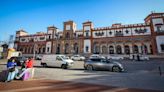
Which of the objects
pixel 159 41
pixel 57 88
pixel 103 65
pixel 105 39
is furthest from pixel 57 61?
pixel 159 41

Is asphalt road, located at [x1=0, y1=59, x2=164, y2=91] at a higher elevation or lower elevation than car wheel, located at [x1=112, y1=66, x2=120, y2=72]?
lower

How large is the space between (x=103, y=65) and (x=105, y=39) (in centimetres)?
3167

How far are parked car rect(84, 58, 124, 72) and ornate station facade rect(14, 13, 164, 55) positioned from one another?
29.7m

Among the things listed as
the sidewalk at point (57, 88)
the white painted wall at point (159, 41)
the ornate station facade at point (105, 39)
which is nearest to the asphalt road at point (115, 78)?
the sidewalk at point (57, 88)

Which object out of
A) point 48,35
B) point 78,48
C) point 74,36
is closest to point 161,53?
point 78,48

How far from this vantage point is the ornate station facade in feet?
132

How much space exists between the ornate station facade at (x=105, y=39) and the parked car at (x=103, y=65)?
29716 millimetres

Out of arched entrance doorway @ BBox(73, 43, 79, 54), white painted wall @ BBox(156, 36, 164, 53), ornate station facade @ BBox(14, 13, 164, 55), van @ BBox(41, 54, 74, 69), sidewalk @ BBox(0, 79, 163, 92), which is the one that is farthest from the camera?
arched entrance doorway @ BBox(73, 43, 79, 54)

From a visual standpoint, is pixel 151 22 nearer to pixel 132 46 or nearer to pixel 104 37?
pixel 132 46

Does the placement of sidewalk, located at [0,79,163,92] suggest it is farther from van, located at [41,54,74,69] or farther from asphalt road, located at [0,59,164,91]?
van, located at [41,54,74,69]

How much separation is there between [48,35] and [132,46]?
37.8 metres

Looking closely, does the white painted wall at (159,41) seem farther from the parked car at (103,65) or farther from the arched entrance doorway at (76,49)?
the parked car at (103,65)

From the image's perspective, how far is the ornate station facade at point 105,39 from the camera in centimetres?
4022

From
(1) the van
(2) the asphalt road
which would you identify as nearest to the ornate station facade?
(1) the van
